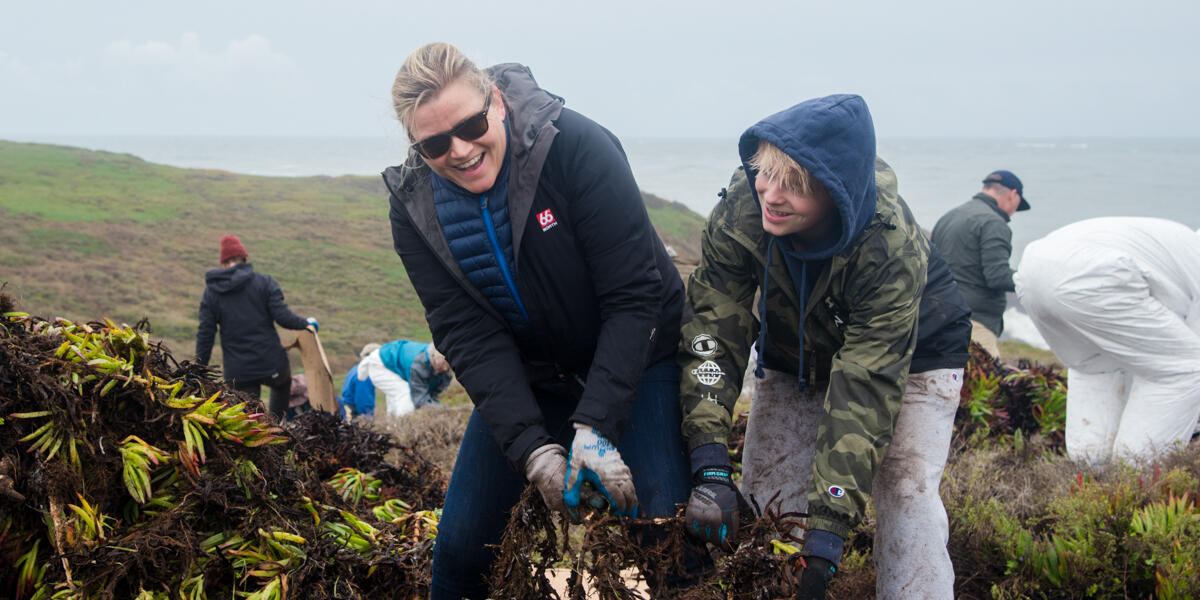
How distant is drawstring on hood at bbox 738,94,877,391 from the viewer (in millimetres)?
2342

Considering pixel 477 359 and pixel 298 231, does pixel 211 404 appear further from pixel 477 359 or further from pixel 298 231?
pixel 298 231

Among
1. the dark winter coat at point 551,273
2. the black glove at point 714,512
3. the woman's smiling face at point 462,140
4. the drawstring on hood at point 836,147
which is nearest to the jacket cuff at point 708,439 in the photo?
the black glove at point 714,512

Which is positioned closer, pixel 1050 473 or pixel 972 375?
pixel 1050 473

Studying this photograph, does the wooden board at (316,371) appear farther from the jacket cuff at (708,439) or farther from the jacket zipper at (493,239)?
the jacket cuff at (708,439)

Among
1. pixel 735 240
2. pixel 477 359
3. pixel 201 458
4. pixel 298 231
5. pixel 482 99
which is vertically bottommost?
pixel 298 231

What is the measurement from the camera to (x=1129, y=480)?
413 centimetres

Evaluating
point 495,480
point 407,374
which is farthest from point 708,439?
point 407,374

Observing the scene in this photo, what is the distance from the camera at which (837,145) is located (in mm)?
2361

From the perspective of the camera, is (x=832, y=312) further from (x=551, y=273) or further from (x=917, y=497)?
(x=551, y=273)

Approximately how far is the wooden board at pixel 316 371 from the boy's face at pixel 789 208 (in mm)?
7492

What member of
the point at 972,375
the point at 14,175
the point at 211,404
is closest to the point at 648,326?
the point at 211,404

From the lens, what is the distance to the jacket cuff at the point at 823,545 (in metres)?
2.38

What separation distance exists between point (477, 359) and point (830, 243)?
1225 mm

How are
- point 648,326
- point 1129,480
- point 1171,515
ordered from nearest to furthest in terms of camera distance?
point 648,326 → point 1171,515 → point 1129,480
